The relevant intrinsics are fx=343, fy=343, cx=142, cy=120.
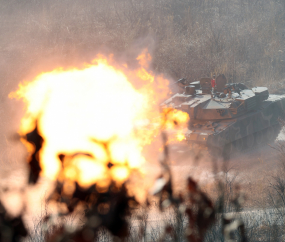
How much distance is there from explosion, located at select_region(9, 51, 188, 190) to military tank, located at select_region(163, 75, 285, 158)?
107 cm

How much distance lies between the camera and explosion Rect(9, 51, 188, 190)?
13484 millimetres

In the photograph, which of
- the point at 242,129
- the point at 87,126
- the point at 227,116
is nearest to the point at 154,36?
the point at 242,129

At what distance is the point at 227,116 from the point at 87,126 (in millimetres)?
5686

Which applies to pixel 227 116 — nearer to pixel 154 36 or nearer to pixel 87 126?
pixel 87 126

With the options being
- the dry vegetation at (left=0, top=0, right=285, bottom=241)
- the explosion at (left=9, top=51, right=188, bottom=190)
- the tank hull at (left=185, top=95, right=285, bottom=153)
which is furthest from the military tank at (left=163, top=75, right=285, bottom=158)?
the dry vegetation at (left=0, top=0, right=285, bottom=241)

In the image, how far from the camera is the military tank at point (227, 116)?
1354 centimetres

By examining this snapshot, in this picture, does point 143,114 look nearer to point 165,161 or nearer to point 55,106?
point 165,161

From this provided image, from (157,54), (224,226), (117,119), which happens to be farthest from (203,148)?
(157,54)

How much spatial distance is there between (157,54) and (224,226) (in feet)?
75.4

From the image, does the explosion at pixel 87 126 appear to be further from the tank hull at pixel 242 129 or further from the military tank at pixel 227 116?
the tank hull at pixel 242 129

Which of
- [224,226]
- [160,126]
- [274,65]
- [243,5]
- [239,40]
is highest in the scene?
[243,5]

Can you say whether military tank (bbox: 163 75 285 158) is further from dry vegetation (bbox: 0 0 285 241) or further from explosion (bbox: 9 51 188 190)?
dry vegetation (bbox: 0 0 285 241)

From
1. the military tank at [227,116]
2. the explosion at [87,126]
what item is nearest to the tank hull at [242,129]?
the military tank at [227,116]

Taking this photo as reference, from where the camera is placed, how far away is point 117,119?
14.9m
